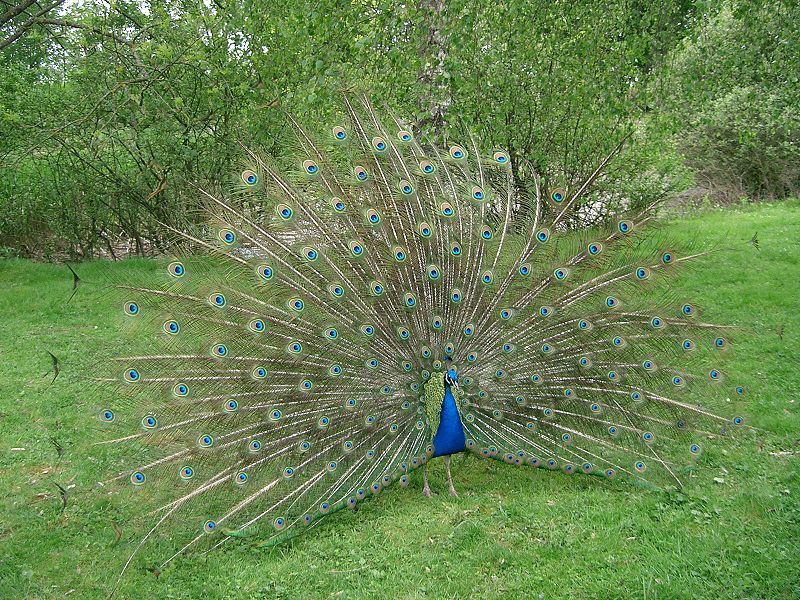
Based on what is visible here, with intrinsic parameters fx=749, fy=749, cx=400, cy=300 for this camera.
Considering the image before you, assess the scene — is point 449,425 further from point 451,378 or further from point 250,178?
point 250,178

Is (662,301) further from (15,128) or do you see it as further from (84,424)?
(15,128)

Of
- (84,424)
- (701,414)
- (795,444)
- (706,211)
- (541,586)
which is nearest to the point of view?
(541,586)

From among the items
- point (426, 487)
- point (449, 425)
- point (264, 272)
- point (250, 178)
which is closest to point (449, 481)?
point (426, 487)

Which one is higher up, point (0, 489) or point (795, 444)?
point (0, 489)

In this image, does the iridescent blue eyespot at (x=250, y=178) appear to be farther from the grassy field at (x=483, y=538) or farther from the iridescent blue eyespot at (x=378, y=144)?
the grassy field at (x=483, y=538)

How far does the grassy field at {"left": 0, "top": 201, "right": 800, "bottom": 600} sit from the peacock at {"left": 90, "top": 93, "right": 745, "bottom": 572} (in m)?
0.21

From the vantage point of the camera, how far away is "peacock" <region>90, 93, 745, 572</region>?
4.52m

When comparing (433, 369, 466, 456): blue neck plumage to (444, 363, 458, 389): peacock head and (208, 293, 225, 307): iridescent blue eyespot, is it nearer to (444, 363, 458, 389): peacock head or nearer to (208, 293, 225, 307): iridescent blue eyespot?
(444, 363, 458, 389): peacock head

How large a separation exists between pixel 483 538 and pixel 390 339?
1.34 meters

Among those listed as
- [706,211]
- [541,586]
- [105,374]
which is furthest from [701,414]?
[706,211]

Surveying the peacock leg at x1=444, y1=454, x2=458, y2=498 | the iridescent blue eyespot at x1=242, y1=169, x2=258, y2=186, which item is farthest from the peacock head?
the iridescent blue eyespot at x1=242, y1=169, x2=258, y2=186

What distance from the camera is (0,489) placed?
5273 mm

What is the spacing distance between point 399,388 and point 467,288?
0.79m

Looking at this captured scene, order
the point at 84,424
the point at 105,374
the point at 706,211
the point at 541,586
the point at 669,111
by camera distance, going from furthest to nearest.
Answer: the point at 706,211, the point at 669,111, the point at 84,424, the point at 105,374, the point at 541,586
